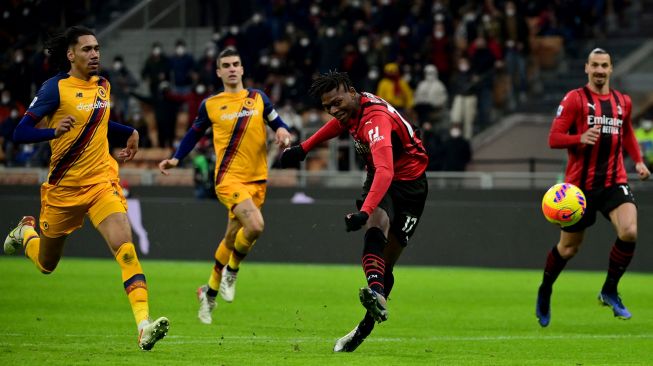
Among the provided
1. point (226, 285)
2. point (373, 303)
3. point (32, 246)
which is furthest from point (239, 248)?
point (373, 303)

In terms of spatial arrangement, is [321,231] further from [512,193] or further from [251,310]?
[251,310]

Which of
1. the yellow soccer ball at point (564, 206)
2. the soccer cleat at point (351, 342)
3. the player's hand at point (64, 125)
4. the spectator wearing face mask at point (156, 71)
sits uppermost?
the player's hand at point (64, 125)

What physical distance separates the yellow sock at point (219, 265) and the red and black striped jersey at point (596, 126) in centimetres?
364

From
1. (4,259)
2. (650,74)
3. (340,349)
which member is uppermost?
(340,349)

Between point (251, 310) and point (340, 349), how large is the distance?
4.11 meters

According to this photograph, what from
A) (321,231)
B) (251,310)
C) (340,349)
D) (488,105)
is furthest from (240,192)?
(488,105)

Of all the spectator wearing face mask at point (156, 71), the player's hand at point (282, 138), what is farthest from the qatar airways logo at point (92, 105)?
the spectator wearing face mask at point (156, 71)

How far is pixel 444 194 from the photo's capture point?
78.7 feet

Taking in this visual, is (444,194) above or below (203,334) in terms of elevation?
below

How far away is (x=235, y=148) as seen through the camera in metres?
14.1

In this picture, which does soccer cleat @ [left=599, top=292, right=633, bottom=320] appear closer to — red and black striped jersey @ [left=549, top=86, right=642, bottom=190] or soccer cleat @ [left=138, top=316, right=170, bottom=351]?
red and black striped jersey @ [left=549, top=86, right=642, bottom=190]

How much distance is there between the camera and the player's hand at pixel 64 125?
9.80 meters

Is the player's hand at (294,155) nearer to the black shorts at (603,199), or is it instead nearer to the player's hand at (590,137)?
the player's hand at (590,137)

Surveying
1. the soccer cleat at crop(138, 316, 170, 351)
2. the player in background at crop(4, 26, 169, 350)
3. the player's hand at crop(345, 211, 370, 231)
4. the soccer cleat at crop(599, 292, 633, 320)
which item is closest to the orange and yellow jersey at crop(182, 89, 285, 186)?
the player in background at crop(4, 26, 169, 350)
